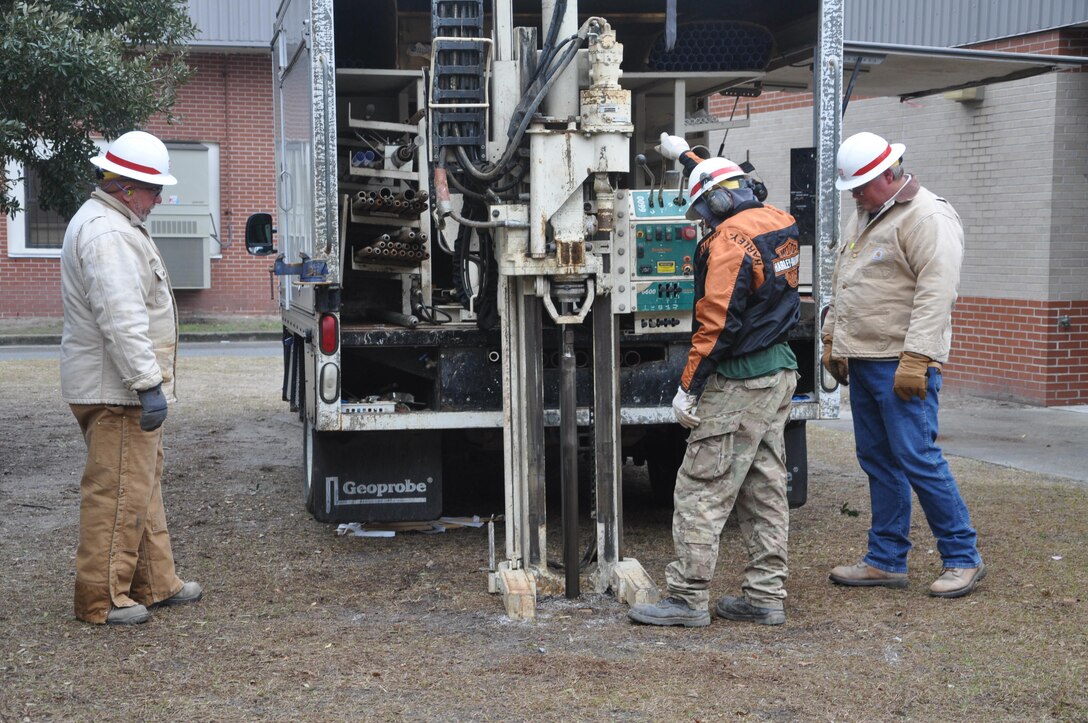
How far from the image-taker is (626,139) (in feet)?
17.4

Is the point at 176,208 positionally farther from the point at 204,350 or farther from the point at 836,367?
the point at 836,367

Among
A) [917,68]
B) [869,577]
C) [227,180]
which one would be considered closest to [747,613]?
[869,577]

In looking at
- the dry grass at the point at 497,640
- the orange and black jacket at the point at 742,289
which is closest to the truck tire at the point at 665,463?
the dry grass at the point at 497,640

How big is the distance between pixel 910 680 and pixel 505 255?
223 cm

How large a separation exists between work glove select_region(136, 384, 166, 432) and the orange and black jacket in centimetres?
207

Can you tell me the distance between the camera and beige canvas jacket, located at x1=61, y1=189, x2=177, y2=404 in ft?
16.9

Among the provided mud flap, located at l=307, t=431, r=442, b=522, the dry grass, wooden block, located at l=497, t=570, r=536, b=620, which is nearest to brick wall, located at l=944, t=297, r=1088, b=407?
the dry grass

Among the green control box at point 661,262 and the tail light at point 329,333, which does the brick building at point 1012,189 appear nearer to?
the green control box at point 661,262

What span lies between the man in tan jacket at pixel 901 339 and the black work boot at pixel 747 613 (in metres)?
0.76

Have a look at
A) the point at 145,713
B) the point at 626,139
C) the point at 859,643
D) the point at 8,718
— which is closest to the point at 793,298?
the point at 626,139

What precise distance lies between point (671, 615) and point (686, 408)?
0.83 m

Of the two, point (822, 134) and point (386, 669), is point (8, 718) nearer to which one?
point (386, 669)

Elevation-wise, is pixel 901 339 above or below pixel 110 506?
above

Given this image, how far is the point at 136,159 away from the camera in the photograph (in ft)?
17.5
